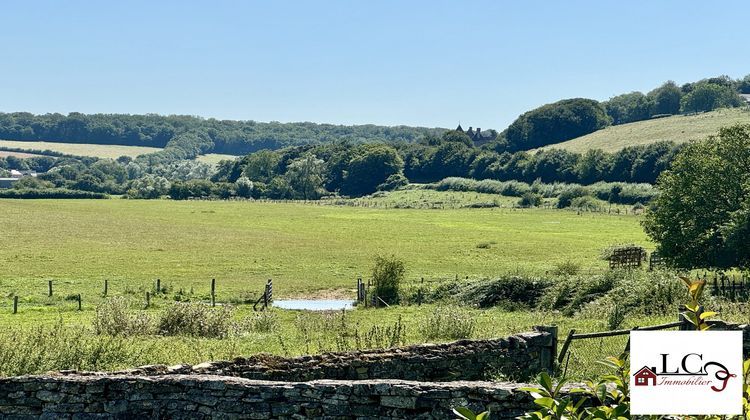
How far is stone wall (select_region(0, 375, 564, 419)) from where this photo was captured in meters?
10.0

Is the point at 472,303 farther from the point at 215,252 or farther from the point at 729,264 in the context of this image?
the point at 215,252

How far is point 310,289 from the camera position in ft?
150

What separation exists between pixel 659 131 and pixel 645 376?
179 meters

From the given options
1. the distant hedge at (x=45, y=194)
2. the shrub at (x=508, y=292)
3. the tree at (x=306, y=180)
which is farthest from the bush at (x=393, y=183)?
the shrub at (x=508, y=292)

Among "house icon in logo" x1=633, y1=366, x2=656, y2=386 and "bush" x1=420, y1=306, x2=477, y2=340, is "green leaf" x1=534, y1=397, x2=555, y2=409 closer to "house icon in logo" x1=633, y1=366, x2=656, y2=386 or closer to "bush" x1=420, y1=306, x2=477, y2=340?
"house icon in logo" x1=633, y1=366, x2=656, y2=386

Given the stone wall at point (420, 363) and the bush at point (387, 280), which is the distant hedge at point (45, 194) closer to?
the bush at point (387, 280)

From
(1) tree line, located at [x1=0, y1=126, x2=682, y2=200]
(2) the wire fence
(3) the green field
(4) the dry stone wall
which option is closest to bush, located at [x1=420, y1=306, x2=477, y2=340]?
(2) the wire fence

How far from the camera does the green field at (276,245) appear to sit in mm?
49250

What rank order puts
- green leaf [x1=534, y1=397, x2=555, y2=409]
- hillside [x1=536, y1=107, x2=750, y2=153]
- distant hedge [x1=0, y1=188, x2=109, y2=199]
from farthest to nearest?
hillside [x1=536, y1=107, x2=750, y2=153], distant hedge [x1=0, y1=188, x2=109, y2=199], green leaf [x1=534, y1=397, x2=555, y2=409]

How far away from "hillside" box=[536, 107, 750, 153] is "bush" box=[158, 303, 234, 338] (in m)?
140

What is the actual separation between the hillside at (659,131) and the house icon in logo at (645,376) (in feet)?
506

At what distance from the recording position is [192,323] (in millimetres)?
24328

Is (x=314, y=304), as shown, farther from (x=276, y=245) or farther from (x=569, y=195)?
(x=569, y=195)

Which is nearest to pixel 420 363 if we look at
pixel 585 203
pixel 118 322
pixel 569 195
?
pixel 118 322
